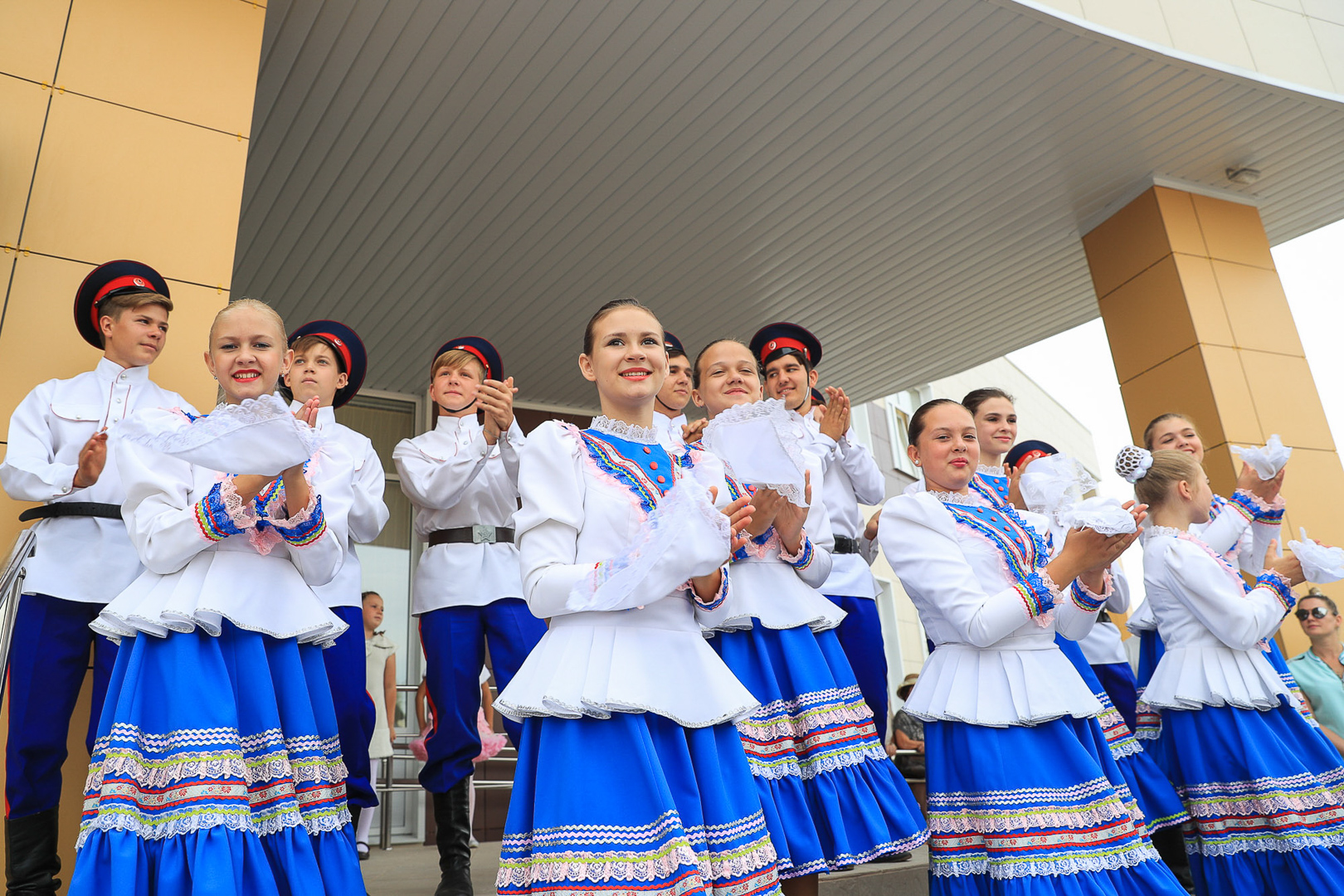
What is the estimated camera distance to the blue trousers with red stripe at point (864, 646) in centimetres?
384

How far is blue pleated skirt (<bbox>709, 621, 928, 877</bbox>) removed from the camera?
8.99 feet

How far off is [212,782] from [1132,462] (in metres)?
3.28

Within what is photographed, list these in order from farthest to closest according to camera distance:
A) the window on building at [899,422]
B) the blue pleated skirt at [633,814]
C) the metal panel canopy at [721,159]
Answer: the window on building at [899,422] < the metal panel canopy at [721,159] < the blue pleated skirt at [633,814]

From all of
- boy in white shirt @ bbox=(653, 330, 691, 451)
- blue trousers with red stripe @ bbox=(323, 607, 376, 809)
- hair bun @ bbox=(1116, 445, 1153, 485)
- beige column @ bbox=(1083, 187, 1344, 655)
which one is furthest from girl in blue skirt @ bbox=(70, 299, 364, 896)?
beige column @ bbox=(1083, 187, 1344, 655)

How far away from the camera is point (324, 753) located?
2.71m

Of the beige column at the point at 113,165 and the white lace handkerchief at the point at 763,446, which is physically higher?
the beige column at the point at 113,165

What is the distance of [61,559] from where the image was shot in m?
2.91

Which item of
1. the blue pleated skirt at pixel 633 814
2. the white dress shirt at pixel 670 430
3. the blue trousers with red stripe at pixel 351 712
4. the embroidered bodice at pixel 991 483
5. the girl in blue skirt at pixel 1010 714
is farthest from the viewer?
the embroidered bodice at pixel 991 483

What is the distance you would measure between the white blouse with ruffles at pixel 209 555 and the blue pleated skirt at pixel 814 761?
1.24 m

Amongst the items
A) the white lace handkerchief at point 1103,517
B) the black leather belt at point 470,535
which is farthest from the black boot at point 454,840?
the white lace handkerchief at point 1103,517

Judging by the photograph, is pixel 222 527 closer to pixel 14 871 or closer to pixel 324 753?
pixel 324 753

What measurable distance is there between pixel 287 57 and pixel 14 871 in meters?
4.47

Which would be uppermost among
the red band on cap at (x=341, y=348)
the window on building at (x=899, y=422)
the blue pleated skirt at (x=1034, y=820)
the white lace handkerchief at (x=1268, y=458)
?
the window on building at (x=899, y=422)

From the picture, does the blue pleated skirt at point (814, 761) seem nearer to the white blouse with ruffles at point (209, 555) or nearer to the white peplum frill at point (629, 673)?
the white peplum frill at point (629, 673)
